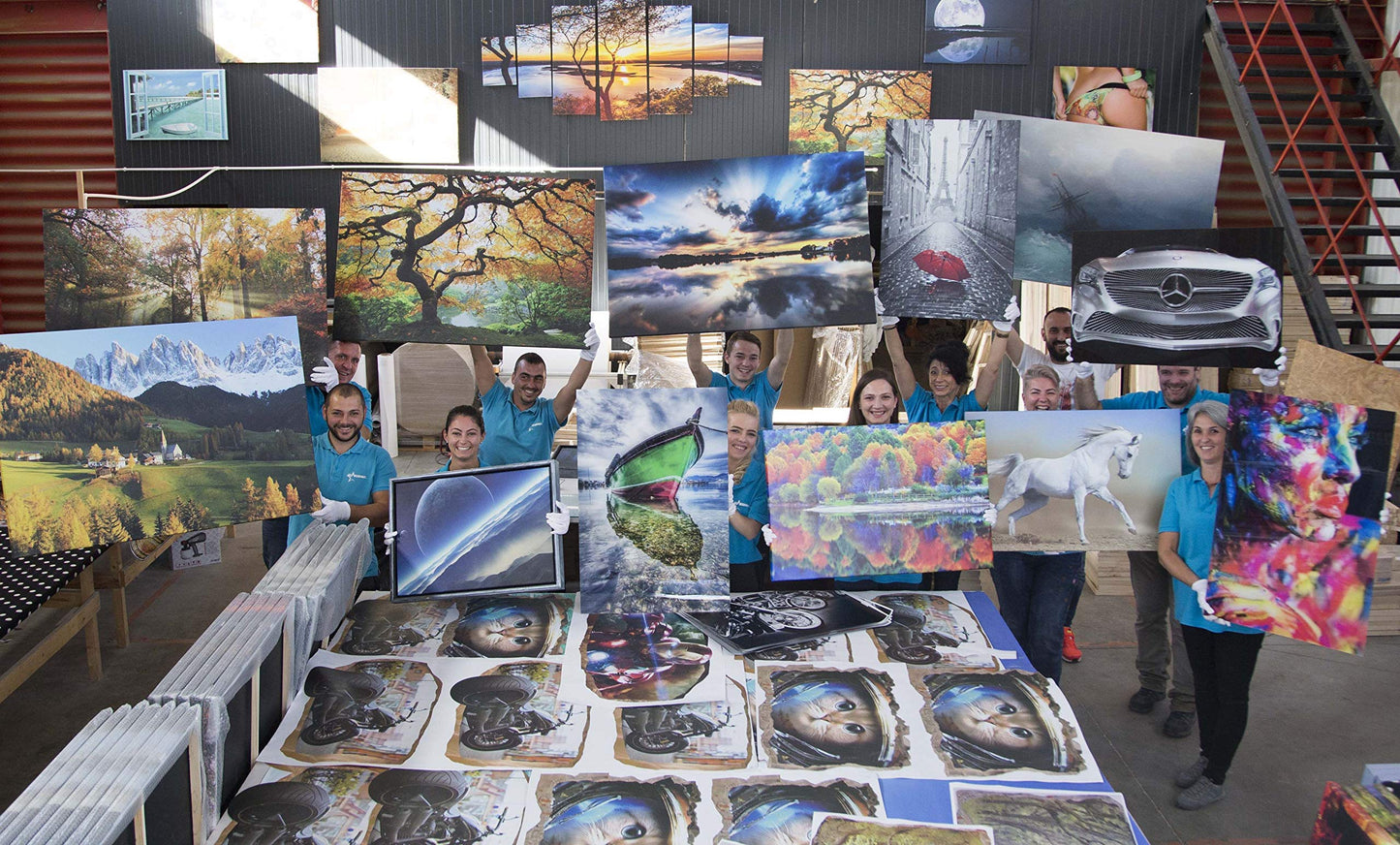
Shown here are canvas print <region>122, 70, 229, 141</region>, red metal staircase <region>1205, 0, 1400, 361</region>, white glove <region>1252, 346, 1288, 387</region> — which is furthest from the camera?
canvas print <region>122, 70, 229, 141</region>

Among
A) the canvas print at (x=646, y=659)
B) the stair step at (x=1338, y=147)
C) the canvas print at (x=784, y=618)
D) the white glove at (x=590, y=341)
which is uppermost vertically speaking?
the stair step at (x=1338, y=147)

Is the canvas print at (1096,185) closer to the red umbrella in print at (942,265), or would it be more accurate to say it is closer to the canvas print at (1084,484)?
the red umbrella in print at (942,265)

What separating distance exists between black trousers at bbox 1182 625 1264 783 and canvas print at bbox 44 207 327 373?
311 cm

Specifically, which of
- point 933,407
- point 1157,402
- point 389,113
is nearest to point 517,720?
point 933,407

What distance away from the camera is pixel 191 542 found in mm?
5273

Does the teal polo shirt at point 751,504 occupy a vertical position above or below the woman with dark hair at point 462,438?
below

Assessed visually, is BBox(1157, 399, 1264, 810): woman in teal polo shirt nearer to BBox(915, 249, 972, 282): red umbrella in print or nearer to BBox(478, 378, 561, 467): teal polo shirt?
BBox(915, 249, 972, 282): red umbrella in print

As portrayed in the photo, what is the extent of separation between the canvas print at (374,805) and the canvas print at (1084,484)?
180 centimetres

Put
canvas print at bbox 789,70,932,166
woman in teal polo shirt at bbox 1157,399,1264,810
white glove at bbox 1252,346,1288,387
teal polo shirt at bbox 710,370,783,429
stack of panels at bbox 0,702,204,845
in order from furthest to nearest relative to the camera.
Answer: canvas print at bbox 789,70,932,166
teal polo shirt at bbox 710,370,783,429
white glove at bbox 1252,346,1288,387
woman in teal polo shirt at bbox 1157,399,1264,810
stack of panels at bbox 0,702,204,845

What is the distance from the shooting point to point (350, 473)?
11.0ft

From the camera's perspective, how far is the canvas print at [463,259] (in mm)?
3045

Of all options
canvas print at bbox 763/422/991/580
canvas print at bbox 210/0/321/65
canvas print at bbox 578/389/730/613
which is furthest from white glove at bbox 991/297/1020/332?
canvas print at bbox 210/0/321/65

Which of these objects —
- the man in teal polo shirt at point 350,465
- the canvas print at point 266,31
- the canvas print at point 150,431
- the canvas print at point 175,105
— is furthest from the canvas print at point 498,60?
the canvas print at point 150,431

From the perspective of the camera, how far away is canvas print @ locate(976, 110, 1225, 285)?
3.34 m
